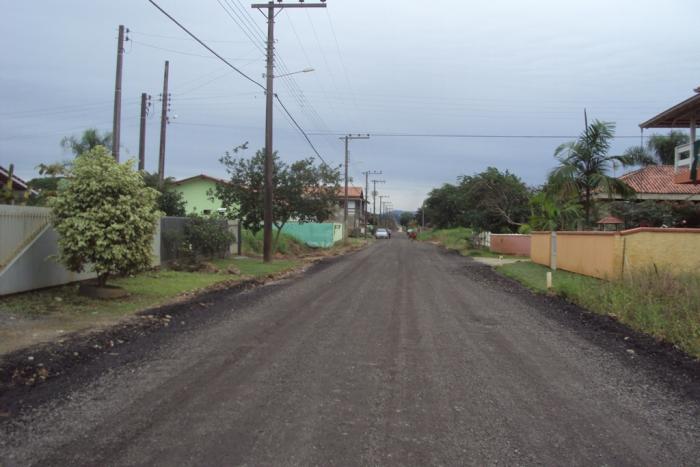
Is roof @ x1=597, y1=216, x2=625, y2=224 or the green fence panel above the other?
roof @ x1=597, y1=216, x2=625, y2=224

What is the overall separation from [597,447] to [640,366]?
3.18 m

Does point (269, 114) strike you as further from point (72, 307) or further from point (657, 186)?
point (657, 186)

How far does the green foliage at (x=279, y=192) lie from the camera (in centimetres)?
2666

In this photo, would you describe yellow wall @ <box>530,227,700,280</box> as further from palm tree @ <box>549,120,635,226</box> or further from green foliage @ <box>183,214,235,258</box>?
green foliage @ <box>183,214,235,258</box>

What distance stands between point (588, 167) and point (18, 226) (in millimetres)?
18941

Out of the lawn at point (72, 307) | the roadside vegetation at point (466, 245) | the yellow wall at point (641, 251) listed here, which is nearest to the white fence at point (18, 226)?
the lawn at point (72, 307)

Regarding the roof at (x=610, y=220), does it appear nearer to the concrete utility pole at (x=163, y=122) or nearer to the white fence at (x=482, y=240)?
the white fence at (x=482, y=240)

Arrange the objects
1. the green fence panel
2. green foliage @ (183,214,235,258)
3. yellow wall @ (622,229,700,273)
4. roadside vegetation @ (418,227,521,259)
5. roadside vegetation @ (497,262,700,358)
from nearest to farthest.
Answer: roadside vegetation @ (497,262,700,358) < yellow wall @ (622,229,700,273) < green foliage @ (183,214,235,258) < roadside vegetation @ (418,227,521,259) < the green fence panel

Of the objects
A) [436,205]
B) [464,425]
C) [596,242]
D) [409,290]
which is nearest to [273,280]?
[409,290]

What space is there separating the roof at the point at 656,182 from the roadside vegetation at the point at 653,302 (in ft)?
77.5

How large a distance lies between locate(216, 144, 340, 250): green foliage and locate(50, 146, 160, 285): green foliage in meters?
14.6

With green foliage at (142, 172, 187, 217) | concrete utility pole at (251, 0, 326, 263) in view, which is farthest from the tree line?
green foliage at (142, 172, 187, 217)

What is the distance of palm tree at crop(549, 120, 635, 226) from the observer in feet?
70.1

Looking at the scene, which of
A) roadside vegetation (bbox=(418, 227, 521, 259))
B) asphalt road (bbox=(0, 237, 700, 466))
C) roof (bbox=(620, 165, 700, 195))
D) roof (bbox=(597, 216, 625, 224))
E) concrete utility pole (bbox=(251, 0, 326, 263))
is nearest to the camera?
asphalt road (bbox=(0, 237, 700, 466))
